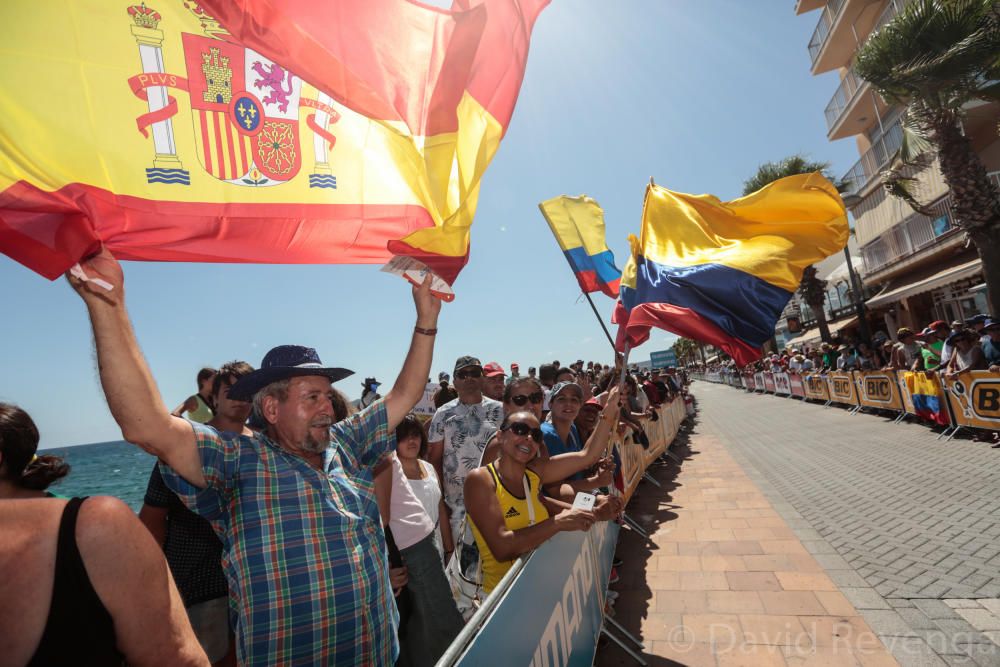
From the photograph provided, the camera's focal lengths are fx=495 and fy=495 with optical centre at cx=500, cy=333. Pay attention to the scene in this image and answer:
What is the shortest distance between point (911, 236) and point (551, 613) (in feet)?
81.2

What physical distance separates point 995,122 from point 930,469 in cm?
1684

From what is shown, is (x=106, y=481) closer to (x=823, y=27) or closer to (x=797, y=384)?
(x=797, y=384)

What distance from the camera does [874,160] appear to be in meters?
22.9

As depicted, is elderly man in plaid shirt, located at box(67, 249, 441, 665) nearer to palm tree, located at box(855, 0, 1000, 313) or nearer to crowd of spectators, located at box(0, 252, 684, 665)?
crowd of spectators, located at box(0, 252, 684, 665)

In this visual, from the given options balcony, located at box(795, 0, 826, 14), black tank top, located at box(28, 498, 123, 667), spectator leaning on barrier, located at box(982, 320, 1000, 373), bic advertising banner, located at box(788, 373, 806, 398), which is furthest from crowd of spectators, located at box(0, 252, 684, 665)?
balcony, located at box(795, 0, 826, 14)

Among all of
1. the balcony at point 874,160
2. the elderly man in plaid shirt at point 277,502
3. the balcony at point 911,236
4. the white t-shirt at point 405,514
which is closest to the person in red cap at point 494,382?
the white t-shirt at point 405,514

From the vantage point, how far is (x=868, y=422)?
38.8 feet

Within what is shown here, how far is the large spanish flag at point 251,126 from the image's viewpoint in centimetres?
177

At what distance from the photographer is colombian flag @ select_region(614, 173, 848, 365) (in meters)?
4.05

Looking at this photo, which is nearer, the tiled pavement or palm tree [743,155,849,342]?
the tiled pavement

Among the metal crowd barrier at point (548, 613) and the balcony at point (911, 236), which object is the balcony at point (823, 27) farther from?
the metal crowd barrier at point (548, 613)

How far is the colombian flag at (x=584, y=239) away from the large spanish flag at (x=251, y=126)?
358cm

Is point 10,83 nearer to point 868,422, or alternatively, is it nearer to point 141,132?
point 141,132

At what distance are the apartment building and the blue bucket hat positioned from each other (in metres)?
20.1
